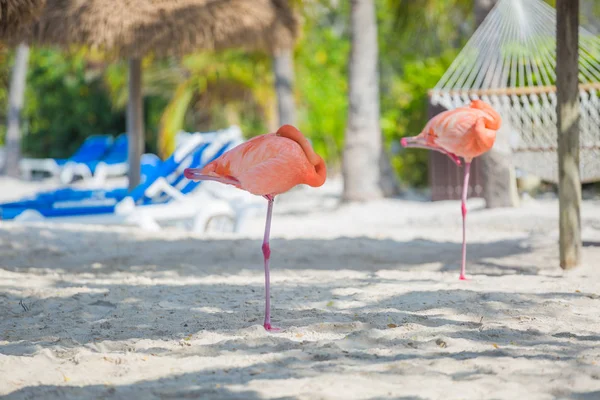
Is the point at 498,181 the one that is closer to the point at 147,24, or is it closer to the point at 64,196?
the point at 147,24

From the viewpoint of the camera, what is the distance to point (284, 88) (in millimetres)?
11672

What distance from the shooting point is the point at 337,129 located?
51.7 ft

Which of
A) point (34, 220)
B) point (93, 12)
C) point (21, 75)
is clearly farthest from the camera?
point (21, 75)

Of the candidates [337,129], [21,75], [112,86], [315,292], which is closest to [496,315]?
[315,292]

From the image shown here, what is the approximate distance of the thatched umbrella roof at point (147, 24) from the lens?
7707 mm

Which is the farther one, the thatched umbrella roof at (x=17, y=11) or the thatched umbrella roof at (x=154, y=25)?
the thatched umbrella roof at (x=154, y=25)

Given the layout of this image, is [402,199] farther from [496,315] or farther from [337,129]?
[496,315]

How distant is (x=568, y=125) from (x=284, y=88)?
22.3 feet

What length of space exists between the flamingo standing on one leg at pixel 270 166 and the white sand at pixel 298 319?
A: 44 cm

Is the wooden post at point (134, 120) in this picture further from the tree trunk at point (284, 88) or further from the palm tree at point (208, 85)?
the palm tree at point (208, 85)

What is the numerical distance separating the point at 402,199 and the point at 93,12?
16.6 feet

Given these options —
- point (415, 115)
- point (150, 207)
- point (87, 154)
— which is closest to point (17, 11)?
point (150, 207)

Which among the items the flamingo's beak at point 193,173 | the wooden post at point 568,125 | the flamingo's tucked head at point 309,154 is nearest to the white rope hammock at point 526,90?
the wooden post at point 568,125

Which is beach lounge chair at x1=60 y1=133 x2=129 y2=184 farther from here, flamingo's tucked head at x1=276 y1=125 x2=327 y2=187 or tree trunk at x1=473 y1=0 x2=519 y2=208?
flamingo's tucked head at x1=276 y1=125 x2=327 y2=187
